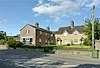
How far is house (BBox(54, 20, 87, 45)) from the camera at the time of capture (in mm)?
61794

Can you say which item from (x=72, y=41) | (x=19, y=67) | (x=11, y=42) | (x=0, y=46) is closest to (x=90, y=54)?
(x=19, y=67)

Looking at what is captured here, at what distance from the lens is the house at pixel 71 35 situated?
6179cm

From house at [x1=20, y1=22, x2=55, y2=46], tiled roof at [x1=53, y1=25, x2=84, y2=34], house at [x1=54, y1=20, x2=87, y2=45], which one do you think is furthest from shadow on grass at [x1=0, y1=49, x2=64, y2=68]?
tiled roof at [x1=53, y1=25, x2=84, y2=34]

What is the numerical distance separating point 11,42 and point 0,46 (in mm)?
4894

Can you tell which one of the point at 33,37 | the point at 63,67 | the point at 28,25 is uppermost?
the point at 28,25

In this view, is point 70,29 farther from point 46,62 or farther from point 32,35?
point 46,62

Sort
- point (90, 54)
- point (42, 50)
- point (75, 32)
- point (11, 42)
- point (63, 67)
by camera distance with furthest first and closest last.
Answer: point (75, 32), point (11, 42), point (42, 50), point (90, 54), point (63, 67)

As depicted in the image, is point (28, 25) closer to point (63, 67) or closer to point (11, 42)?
point (11, 42)

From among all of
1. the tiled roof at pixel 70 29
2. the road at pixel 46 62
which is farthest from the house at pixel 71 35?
the road at pixel 46 62

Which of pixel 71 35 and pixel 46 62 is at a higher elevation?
pixel 71 35

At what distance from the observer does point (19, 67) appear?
43.1ft

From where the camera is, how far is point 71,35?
63875 mm

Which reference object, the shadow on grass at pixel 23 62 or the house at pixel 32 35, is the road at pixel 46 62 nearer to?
the shadow on grass at pixel 23 62

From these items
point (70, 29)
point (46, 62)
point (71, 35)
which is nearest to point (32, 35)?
point (71, 35)
